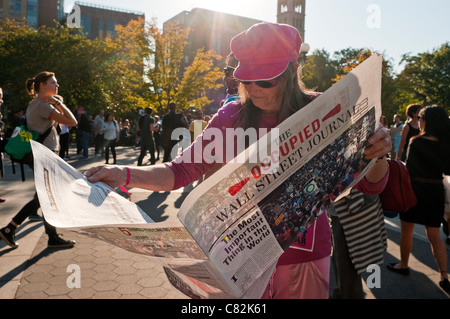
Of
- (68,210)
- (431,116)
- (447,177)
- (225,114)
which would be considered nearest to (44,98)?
(225,114)

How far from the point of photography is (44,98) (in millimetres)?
3926

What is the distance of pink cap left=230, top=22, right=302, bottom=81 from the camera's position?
1.24m

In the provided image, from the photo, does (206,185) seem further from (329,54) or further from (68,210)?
(329,54)

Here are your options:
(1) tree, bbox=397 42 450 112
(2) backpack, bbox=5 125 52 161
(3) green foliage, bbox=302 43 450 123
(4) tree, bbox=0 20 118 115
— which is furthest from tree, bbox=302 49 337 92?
(2) backpack, bbox=5 125 52 161

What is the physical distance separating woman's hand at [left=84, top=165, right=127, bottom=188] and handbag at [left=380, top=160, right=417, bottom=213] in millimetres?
1947

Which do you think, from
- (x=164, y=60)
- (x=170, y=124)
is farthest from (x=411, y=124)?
(x=164, y=60)

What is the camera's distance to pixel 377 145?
1.18 metres

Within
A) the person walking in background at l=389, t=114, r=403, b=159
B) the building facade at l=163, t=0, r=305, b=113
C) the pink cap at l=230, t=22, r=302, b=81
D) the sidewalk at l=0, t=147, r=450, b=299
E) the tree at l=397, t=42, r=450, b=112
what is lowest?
the sidewalk at l=0, t=147, r=450, b=299

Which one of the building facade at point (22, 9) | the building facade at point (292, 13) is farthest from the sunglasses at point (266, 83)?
the building facade at point (292, 13)

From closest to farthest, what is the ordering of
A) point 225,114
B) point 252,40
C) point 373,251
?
point 252,40 → point 225,114 → point 373,251

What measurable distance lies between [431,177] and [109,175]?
338 cm

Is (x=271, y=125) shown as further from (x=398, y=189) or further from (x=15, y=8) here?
(x=15, y=8)

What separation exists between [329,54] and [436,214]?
56.2 m

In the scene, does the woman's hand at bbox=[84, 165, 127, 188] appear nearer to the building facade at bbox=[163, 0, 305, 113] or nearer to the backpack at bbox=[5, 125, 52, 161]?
the backpack at bbox=[5, 125, 52, 161]
